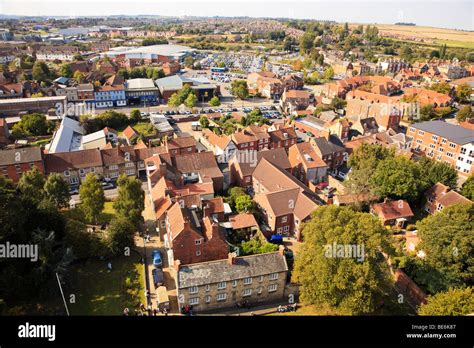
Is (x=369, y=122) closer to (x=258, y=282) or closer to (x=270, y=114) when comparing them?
(x=270, y=114)

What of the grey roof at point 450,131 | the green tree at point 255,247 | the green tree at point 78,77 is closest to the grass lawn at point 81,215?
the green tree at point 255,247

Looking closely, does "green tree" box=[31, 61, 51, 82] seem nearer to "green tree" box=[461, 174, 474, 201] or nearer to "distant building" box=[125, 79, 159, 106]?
"distant building" box=[125, 79, 159, 106]

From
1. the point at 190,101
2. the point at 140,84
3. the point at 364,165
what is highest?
the point at 140,84

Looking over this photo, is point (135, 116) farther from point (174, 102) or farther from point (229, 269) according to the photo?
point (229, 269)

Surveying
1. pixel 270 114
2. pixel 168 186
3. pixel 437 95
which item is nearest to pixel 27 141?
pixel 168 186

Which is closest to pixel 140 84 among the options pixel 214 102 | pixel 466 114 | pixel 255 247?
pixel 214 102

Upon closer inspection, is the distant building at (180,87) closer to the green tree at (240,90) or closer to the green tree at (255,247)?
the green tree at (240,90)
